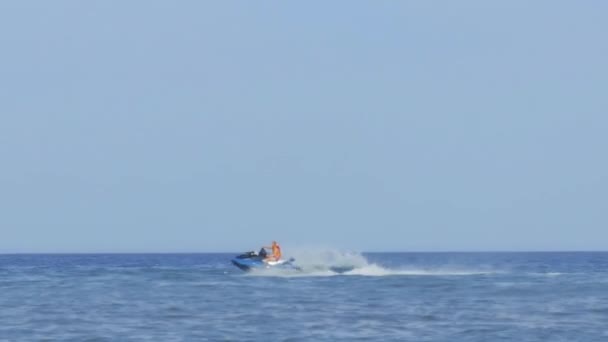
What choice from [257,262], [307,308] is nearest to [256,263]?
[257,262]

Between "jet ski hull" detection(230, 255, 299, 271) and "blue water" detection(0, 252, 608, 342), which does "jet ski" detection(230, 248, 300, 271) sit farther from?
"blue water" detection(0, 252, 608, 342)

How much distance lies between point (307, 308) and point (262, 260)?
2325 cm

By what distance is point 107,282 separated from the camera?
213ft

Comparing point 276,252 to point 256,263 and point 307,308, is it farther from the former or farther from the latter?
point 307,308

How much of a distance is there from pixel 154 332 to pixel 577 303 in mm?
18406

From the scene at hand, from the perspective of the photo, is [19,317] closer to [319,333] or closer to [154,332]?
[154,332]

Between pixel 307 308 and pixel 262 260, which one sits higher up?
pixel 262 260

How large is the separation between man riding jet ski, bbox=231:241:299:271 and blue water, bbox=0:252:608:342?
2.35 feet

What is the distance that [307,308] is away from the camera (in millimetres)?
44250

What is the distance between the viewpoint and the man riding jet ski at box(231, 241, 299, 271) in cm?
6731

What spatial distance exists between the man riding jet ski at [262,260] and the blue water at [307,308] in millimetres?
716

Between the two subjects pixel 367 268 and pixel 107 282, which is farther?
pixel 367 268

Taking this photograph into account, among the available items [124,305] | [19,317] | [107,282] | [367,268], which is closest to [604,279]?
[367,268]

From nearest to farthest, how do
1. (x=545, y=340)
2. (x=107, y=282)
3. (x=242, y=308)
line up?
(x=545, y=340) < (x=242, y=308) < (x=107, y=282)
